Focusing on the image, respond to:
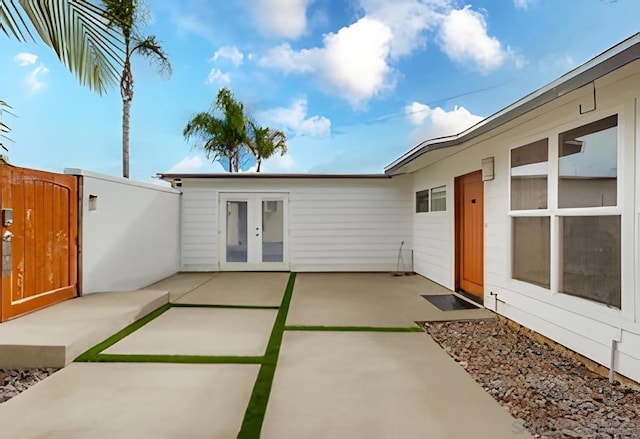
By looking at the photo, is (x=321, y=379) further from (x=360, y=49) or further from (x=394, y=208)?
(x=360, y=49)

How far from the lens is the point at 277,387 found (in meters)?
2.75

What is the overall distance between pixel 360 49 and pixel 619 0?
1030 centimetres

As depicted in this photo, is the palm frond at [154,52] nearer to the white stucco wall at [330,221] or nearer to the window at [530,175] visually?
the white stucco wall at [330,221]

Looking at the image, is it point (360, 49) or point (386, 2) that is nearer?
point (386, 2)

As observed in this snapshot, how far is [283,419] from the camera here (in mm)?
2309

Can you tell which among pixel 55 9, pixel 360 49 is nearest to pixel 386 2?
pixel 360 49

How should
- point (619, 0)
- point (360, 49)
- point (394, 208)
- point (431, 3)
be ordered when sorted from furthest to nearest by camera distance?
point (360, 49), point (431, 3), point (394, 208), point (619, 0)

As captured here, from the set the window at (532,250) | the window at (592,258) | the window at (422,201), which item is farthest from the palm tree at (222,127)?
the window at (592,258)

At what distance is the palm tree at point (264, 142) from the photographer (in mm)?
15227

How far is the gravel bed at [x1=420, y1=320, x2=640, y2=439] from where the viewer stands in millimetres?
2258

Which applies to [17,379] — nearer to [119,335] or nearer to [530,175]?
[119,335]

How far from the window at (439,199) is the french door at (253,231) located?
3673 millimetres

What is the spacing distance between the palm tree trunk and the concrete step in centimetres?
664

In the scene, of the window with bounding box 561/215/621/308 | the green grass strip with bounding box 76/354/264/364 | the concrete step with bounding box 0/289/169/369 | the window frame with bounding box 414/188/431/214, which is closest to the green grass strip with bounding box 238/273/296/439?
the green grass strip with bounding box 76/354/264/364
